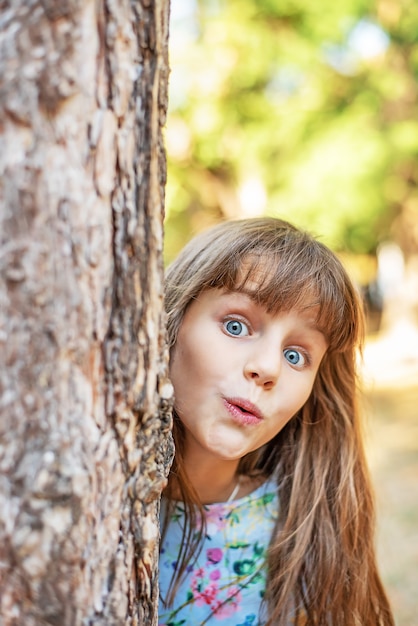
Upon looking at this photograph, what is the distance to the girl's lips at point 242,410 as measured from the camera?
5.26ft

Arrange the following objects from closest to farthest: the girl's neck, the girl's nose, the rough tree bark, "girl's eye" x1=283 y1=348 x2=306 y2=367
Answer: the rough tree bark → the girl's nose → "girl's eye" x1=283 y1=348 x2=306 y2=367 → the girl's neck

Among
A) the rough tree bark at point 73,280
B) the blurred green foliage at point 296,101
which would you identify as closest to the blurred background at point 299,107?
the blurred green foliage at point 296,101

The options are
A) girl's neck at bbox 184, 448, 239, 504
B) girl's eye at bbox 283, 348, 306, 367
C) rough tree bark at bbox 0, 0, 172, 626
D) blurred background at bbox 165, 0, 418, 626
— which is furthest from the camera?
blurred background at bbox 165, 0, 418, 626

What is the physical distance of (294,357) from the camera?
5.68 feet

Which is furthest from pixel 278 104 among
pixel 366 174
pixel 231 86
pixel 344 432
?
pixel 344 432

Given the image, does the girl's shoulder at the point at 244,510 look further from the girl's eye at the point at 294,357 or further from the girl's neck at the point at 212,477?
the girl's eye at the point at 294,357

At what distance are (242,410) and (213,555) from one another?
23.0 inches

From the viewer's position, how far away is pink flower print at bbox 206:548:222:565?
1.99 meters

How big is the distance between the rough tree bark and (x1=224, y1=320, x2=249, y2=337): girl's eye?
1.88 ft

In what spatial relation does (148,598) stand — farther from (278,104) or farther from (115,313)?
(278,104)

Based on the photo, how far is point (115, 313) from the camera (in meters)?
1.03

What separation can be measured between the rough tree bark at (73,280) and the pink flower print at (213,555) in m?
0.93

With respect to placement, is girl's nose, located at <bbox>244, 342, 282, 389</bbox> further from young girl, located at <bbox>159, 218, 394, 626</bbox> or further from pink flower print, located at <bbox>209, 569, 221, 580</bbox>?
pink flower print, located at <bbox>209, 569, 221, 580</bbox>

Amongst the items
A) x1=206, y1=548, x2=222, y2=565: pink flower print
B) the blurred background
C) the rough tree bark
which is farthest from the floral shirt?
the blurred background
